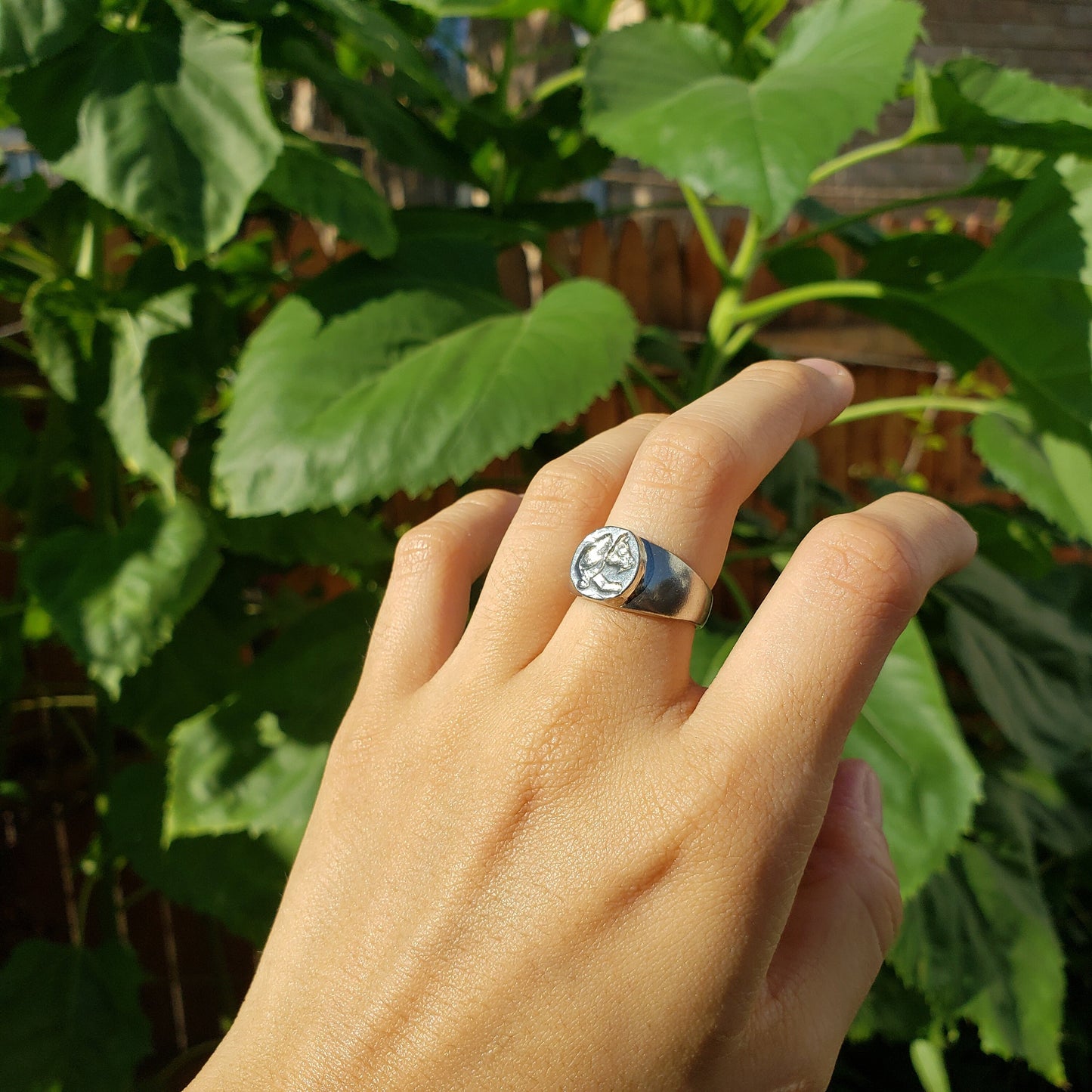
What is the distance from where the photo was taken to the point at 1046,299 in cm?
115

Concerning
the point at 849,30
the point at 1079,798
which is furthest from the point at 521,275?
the point at 1079,798

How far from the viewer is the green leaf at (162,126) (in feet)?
3.13

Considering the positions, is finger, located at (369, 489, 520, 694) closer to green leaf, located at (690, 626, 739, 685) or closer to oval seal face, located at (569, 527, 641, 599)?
oval seal face, located at (569, 527, 641, 599)

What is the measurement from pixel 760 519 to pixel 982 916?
0.86 m

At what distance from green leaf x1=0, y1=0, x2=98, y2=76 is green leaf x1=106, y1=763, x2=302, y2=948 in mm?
956

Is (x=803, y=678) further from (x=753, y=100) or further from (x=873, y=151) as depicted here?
(x=873, y=151)

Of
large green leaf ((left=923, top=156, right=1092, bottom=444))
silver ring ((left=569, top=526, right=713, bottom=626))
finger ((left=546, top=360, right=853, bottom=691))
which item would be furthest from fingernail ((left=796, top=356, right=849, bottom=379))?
large green leaf ((left=923, top=156, right=1092, bottom=444))

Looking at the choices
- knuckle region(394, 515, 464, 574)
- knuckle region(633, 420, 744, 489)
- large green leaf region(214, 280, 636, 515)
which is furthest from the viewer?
large green leaf region(214, 280, 636, 515)

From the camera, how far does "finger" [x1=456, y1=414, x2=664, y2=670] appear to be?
756 millimetres

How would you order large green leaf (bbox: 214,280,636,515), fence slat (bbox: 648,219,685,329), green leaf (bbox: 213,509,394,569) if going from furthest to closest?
1. fence slat (bbox: 648,219,685,329)
2. green leaf (bbox: 213,509,394,569)
3. large green leaf (bbox: 214,280,636,515)

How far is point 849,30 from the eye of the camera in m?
1.15

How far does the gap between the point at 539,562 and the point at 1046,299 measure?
81cm

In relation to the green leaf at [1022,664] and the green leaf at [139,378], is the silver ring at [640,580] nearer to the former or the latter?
the green leaf at [139,378]

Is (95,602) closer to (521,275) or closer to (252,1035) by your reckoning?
(252,1035)
